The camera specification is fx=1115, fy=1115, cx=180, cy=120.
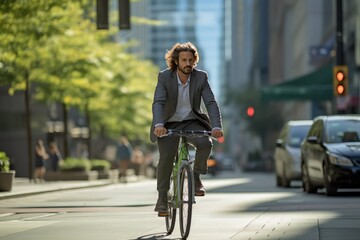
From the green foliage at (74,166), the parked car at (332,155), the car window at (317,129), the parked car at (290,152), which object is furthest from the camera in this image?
the green foliage at (74,166)

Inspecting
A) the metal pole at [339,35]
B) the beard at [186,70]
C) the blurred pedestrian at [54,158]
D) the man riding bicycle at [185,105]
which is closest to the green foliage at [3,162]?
the metal pole at [339,35]

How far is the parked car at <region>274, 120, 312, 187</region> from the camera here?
28.5 m

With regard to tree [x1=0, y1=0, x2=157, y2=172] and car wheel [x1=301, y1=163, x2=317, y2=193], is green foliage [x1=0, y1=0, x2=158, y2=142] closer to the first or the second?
tree [x1=0, y1=0, x2=157, y2=172]

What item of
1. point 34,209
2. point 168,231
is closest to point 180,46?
point 168,231

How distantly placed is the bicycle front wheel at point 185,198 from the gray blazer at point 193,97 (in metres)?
0.55

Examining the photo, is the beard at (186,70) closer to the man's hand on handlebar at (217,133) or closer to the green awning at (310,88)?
the man's hand on handlebar at (217,133)

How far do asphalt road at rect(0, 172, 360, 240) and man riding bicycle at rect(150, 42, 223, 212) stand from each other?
34.6 inches

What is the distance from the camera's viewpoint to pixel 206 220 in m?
14.5

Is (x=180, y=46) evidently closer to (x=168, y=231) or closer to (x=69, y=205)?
(x=168, y=231)

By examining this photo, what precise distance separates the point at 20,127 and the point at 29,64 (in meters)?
26.3

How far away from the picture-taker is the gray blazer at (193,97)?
37.9 ft

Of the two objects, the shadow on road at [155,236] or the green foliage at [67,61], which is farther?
the green foliage at [67,61]

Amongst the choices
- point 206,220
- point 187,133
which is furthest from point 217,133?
point 206,220

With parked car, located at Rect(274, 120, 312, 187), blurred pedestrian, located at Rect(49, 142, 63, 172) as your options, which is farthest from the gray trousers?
blurred pedestrian, located at Rect(49, 142, 63, 172)
